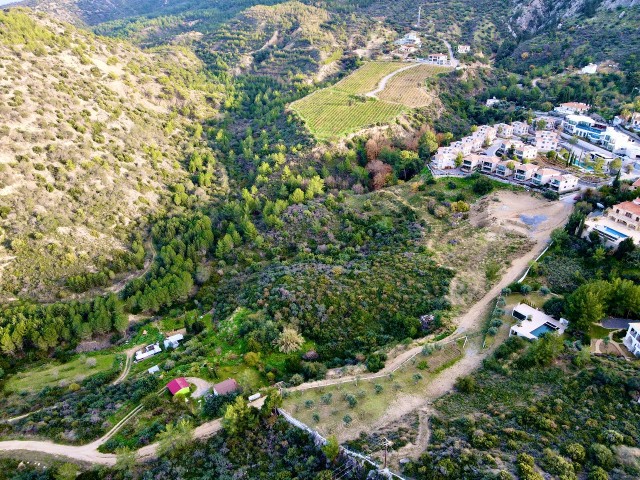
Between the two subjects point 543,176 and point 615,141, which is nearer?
point 543,176

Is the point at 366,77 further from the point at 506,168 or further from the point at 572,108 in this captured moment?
the point at 506,168

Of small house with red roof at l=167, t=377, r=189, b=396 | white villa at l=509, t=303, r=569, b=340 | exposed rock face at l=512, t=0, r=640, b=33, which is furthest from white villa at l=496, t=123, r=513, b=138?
small house with red roof at l=167, t=377, r=189, b=396

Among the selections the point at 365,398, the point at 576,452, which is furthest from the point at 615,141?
the point at 365,398

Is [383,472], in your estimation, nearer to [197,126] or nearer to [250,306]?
[250,306]

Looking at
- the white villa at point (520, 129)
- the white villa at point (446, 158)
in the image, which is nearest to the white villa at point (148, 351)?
the white villa at point (446, 158)

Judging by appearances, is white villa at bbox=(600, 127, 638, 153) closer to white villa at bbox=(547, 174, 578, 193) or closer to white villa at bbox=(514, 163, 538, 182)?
white villa at bbox=(547, 174, 578, 193)

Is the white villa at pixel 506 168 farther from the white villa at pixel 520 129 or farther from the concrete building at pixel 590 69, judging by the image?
the concrete building at pixel 590 69
